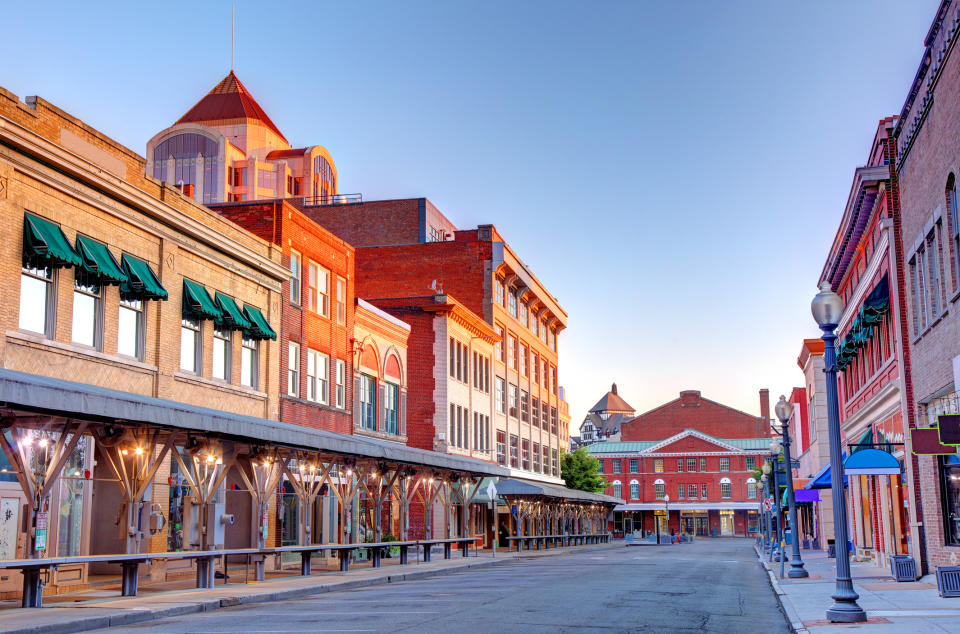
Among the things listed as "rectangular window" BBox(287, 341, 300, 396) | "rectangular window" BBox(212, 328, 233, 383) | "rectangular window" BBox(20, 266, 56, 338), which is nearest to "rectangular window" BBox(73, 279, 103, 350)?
"rectangular window" BBox(20, 266, 56, 338)

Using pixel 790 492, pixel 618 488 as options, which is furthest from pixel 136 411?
pixel 618 488

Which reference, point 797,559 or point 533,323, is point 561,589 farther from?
point 533,323

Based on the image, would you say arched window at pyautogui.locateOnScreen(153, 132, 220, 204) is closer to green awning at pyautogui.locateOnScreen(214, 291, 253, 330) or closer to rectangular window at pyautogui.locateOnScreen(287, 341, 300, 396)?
rectangular window at pyautogui.locateOnScreen(287, 341, 300, 396)

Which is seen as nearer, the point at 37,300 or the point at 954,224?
the point at 954,224

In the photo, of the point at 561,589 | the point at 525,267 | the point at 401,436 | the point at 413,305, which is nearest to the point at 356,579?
the point at 561,589

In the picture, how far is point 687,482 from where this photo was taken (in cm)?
12506

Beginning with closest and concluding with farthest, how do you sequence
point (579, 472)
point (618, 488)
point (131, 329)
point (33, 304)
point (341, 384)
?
point (33, 304)
point (131, 329)
point (341, 384)
point (579, 472)
point (618, 488)

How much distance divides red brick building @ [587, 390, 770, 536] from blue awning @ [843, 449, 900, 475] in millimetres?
97073

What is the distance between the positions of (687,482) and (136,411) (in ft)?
371

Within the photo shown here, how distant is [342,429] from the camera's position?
3862 centimetres

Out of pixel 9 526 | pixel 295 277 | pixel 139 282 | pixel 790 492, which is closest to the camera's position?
pixel 9 526

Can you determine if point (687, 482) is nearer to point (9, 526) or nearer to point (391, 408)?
point (391, 408)

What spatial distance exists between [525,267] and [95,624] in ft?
185

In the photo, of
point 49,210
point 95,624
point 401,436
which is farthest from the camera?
point 401,436
